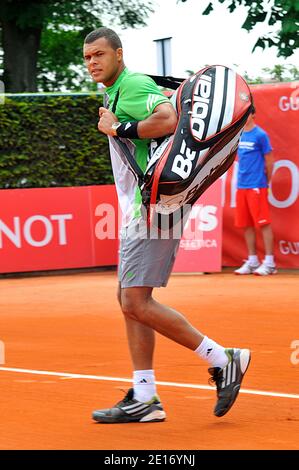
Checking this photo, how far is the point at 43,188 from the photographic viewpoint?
53.6 feet

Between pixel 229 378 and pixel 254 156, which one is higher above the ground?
pixel 254 156

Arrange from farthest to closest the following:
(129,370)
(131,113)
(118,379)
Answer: (129,370) < (118,379) < (131,113)

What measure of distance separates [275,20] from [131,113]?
15.2m

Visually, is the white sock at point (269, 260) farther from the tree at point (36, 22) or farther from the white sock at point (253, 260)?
the tree at point (36, 22)

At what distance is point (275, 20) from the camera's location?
68.2 ft

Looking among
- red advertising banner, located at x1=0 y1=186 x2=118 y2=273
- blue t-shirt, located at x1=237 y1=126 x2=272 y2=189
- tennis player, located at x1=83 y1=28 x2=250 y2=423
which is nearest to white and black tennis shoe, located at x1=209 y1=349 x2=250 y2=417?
tennis player, located at x1=83 y1=28 x2=250 y2=423

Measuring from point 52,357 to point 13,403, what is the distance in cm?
191

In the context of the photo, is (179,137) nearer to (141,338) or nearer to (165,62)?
(141,338)

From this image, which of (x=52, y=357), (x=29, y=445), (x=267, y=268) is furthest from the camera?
(x=267, y=268)

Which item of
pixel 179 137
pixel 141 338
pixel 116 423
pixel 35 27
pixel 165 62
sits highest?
pixel 35 27

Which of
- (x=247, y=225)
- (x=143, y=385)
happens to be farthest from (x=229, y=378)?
(x=247, y=225)

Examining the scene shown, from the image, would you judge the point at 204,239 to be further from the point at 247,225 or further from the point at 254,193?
the point at 254,193

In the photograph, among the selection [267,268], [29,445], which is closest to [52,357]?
[29,445]

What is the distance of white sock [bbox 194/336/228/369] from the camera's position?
6.40 m
